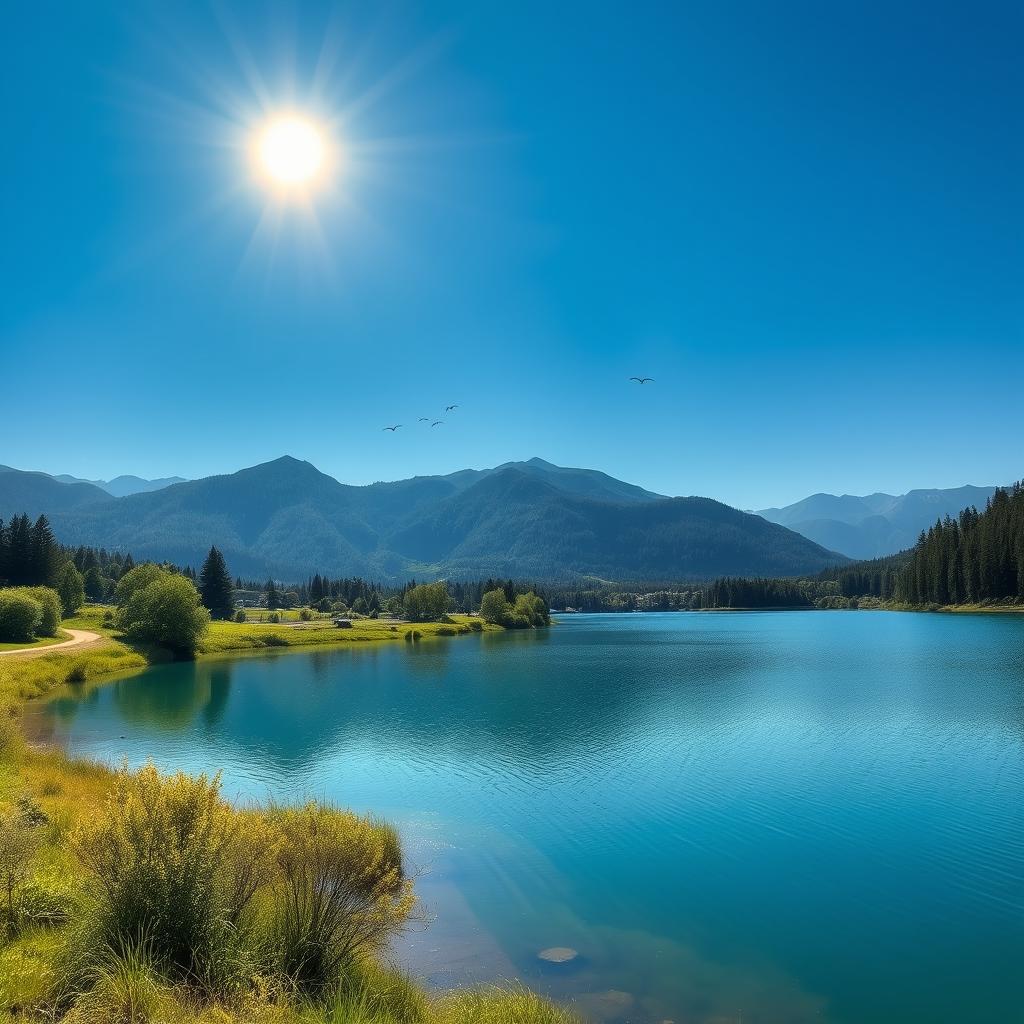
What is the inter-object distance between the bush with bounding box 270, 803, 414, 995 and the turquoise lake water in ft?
9.65

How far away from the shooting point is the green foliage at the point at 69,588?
11288 centimetres

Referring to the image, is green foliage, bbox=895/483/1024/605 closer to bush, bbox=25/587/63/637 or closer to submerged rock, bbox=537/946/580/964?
submerged rock, bbox=537/946/580/964

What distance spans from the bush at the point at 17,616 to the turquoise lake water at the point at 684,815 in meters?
22.7

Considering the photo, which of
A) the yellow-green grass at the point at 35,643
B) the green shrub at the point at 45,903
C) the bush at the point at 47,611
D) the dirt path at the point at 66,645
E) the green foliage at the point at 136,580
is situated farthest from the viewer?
the green foliage at the point at 136,580

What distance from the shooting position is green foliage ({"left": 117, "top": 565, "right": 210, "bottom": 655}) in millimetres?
86375

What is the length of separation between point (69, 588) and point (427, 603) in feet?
222

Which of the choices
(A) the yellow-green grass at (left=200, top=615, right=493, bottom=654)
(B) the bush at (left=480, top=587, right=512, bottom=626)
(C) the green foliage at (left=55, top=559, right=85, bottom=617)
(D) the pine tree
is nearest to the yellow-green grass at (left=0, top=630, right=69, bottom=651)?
(A) the yellow-green grass at (left=200, top=615, right=493, bottom=654)


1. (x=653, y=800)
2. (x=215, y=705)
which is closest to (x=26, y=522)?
(x=215, y=705)

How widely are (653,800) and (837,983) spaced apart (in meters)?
13.4

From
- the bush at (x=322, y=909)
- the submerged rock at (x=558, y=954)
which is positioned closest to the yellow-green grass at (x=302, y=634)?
the submerged rock at (x=558, y=954)

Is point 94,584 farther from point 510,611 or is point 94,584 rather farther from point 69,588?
point 510,611

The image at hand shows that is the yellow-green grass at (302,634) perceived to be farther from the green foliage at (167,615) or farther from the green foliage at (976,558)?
the green foliage at (976,558)

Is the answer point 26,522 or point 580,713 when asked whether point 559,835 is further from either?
point 26,522

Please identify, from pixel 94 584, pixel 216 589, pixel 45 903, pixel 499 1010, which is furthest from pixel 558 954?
pixel 94 584
